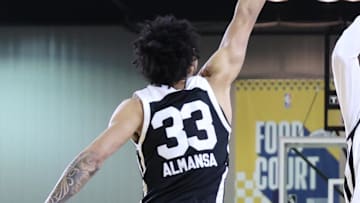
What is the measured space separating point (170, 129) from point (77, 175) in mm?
293

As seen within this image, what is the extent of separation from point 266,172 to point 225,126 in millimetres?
5911

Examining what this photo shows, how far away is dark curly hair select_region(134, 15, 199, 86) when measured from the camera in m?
2.22

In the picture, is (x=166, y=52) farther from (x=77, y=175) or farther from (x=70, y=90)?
(x=70, y=90)

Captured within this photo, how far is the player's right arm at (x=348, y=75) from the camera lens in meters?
2.16

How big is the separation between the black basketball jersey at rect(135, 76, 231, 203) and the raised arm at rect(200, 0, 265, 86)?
16 cm

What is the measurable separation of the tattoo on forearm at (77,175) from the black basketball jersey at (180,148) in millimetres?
154

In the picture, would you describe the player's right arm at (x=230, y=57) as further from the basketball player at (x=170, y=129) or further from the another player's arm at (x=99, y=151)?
the another player's arm at (x=99, y=151)

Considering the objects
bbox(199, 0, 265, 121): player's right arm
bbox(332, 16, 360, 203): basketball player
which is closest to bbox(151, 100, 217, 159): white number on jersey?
bbox(199, 0, 265, 121): player's right arm

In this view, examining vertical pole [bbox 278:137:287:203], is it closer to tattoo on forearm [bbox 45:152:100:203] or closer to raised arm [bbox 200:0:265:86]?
raised arm [bbox 200:0:265:86]

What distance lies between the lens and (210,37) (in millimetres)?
8359

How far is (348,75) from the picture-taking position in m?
2.17

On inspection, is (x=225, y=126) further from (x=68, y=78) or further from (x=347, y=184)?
(x=68, y=78)

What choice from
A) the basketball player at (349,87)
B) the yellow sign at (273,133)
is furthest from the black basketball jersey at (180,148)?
the yellow sign at (273,133)

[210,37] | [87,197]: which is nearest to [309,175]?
[210,37]
